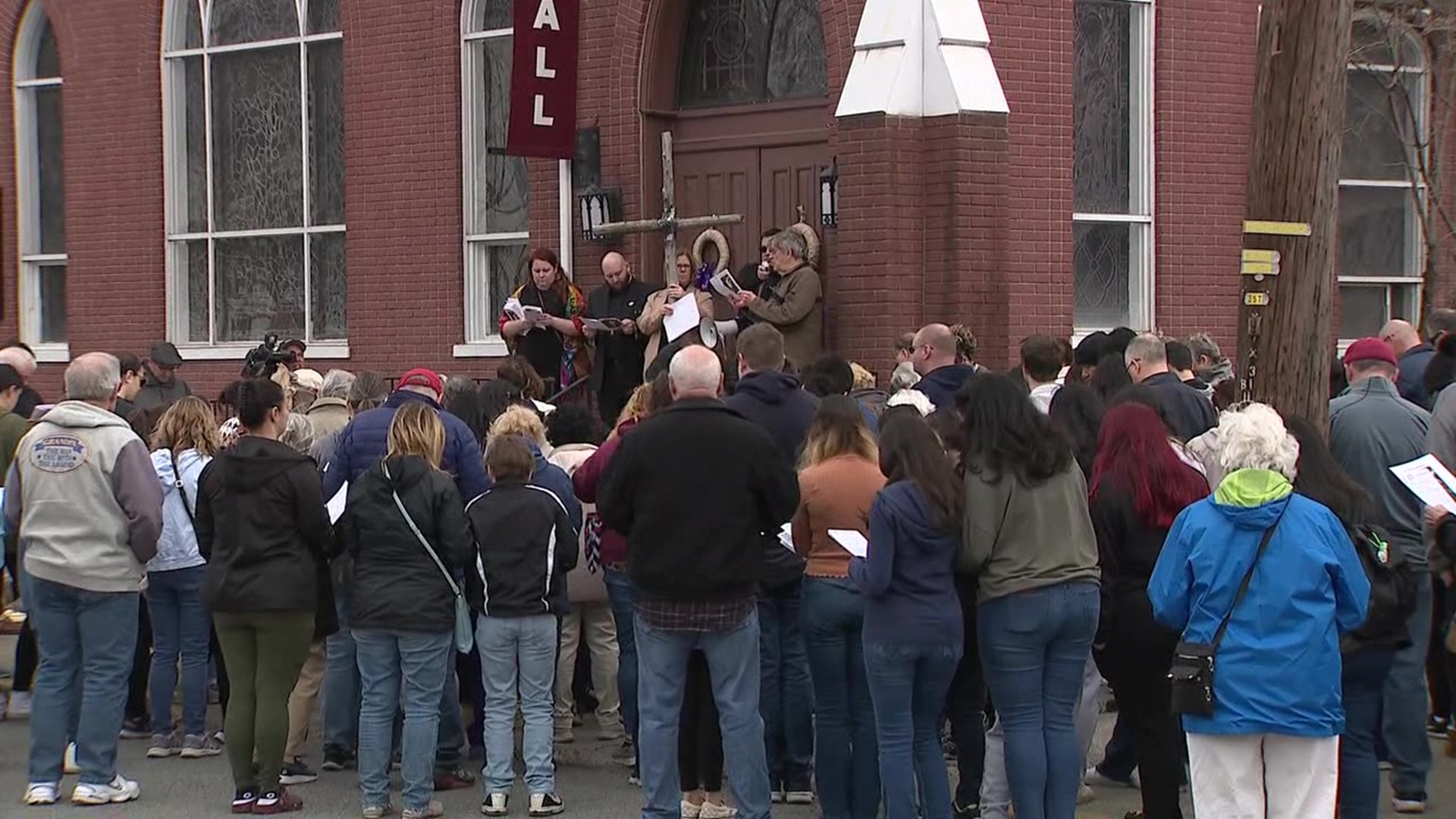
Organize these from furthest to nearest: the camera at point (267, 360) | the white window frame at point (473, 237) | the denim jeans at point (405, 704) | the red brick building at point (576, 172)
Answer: the white window frame at point (473, 237)
the camera at point (267, 360)
the red brick building at point (576, 172)
the denim jeans at point (405, 704)

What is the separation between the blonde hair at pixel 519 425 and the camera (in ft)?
31.2

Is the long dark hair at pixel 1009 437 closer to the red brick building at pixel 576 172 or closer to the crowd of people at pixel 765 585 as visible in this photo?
the crowd of people at pixel 765 585

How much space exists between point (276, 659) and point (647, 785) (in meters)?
2.00

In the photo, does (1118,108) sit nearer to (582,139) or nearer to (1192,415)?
(582,139)

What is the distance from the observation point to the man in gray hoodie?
9.59 meters

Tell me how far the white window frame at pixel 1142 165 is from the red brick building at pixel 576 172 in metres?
0.02

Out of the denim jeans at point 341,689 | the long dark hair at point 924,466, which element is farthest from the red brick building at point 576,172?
the long dark hair at point 924,466

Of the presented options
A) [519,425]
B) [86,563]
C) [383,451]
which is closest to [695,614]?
[519,425]

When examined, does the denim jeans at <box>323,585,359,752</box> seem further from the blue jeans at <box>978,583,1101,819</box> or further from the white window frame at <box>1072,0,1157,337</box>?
the white window frame at <box>1072,0,1157,337</box>

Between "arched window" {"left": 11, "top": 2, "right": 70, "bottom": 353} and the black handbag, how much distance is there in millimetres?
16082

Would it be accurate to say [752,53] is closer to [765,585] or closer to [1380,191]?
[1380,191]

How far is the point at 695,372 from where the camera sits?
8.37 metres

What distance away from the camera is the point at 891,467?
8008 millimetres

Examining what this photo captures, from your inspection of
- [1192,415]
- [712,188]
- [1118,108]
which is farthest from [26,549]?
[1118,108]
